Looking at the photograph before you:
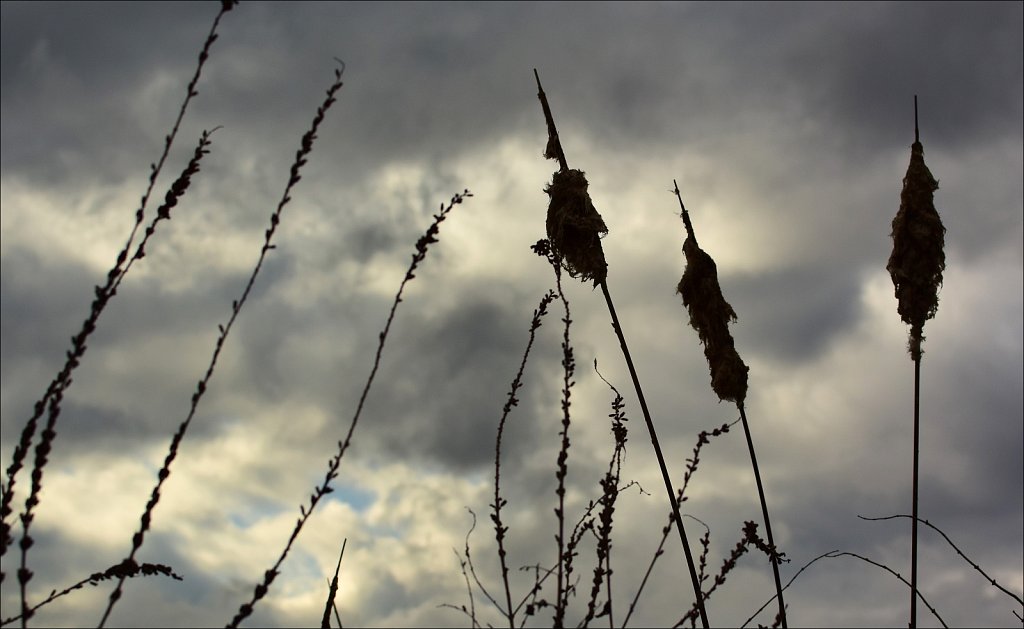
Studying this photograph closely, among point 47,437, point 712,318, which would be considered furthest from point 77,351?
point 712,318

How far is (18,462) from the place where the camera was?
111 inches

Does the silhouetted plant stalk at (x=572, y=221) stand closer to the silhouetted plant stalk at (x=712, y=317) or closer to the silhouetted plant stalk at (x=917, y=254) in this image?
the silhouetted plant stalk at (x=712, y=317)

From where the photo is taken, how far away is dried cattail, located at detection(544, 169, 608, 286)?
3518 mm

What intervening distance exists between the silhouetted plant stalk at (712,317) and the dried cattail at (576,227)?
14.9 inches

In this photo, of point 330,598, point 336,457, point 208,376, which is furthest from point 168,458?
point 330,598

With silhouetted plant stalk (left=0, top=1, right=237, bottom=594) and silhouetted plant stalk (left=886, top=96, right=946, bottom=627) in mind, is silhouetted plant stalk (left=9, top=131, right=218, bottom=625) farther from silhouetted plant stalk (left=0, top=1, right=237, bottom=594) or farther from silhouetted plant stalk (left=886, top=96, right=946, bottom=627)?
silhouetted plant stalk (left=886, top=96, right=946, bottom=627)

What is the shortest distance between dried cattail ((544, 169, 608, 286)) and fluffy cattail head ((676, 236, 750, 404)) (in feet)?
1.52

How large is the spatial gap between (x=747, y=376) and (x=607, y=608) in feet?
7.27

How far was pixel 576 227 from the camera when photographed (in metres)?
3.59

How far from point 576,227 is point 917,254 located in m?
1.64

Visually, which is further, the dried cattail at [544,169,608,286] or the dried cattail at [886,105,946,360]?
the dried cattail at [886,105,946,360]

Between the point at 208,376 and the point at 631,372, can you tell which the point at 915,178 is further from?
the point at 208,376

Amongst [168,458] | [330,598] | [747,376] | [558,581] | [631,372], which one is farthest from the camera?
[558,581]

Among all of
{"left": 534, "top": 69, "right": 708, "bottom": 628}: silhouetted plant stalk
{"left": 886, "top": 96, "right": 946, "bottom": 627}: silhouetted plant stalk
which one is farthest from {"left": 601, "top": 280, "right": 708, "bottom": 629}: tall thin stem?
{"left": 886, "top": 96, "right": 946, "bottom": 627}: silhouetted plant stalk
